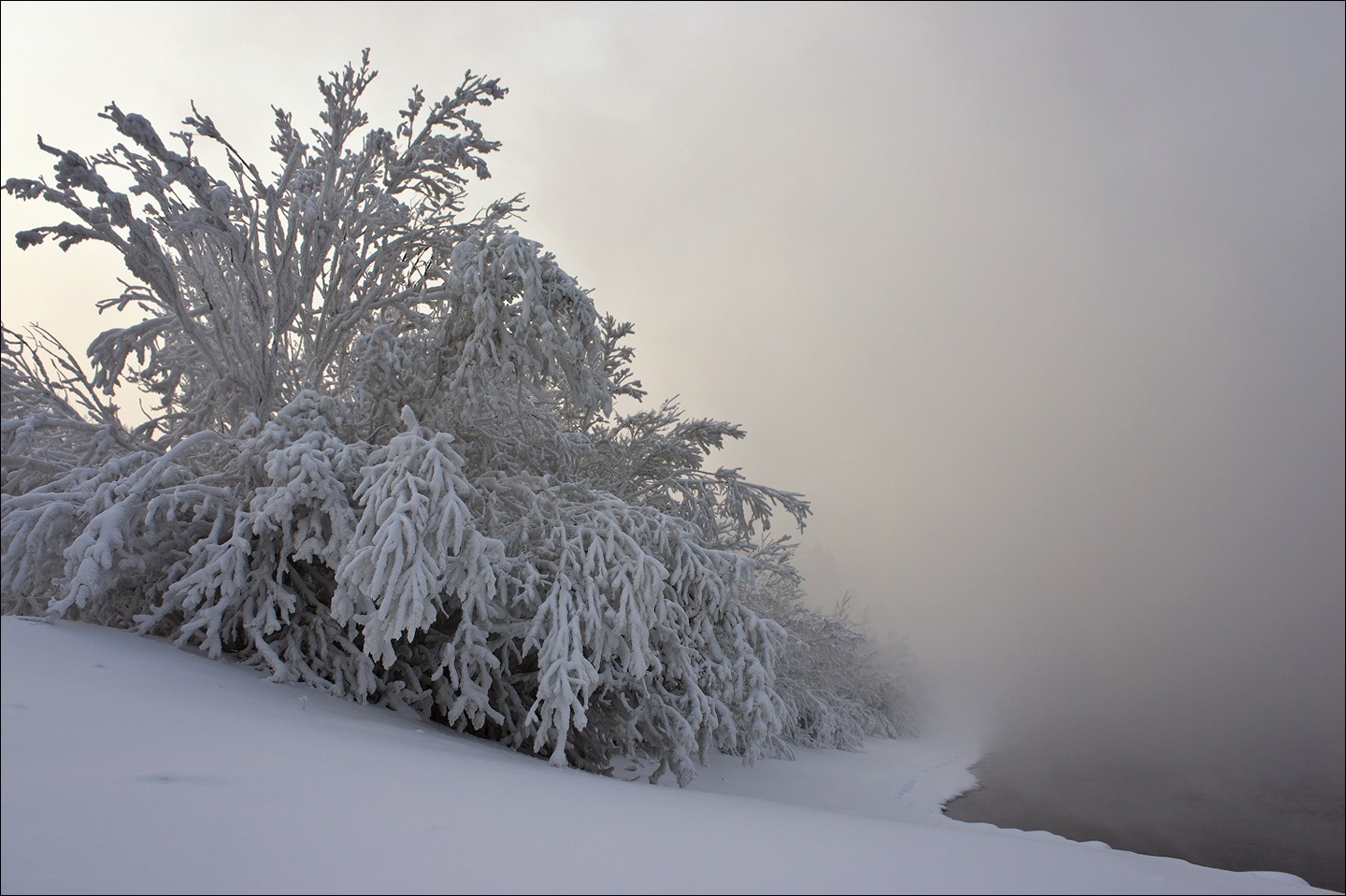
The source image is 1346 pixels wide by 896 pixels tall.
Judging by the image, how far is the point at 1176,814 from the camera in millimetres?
16031

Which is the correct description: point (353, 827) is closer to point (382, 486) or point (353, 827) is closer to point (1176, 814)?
point (382, 486)

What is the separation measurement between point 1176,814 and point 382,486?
18.9 meters

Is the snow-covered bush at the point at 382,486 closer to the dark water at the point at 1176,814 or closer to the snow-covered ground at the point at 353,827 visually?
the snow-covered ground at the point at 353,827

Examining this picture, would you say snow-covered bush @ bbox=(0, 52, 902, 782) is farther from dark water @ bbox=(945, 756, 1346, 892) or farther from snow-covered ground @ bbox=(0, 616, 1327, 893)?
dark water @ bbox=(945, 756, 1346, 892)

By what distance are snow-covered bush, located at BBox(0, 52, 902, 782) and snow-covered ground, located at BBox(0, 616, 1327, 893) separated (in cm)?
169

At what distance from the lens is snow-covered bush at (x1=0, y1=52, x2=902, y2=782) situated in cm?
539

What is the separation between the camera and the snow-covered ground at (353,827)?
→ 197 cm

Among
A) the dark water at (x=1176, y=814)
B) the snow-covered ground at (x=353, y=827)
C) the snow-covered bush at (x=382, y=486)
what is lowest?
the dark water at (x=1176, y=814)

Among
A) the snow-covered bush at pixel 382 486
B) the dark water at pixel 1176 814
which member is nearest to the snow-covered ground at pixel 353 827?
the snow-covered bush at pixel 382 486

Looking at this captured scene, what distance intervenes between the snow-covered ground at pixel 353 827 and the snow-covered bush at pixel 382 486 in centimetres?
169

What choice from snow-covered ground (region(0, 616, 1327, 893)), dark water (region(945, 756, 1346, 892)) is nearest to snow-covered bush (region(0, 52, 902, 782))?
snow-covered ground (region(0, 616, 1327, 893))

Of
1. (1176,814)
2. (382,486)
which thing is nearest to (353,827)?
(382,486)

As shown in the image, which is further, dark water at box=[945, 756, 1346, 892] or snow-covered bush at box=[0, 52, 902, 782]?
dark water at box=[945, 756, 1346, 892]

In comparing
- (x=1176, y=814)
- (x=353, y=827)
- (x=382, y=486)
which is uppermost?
(x=382, y=486)
